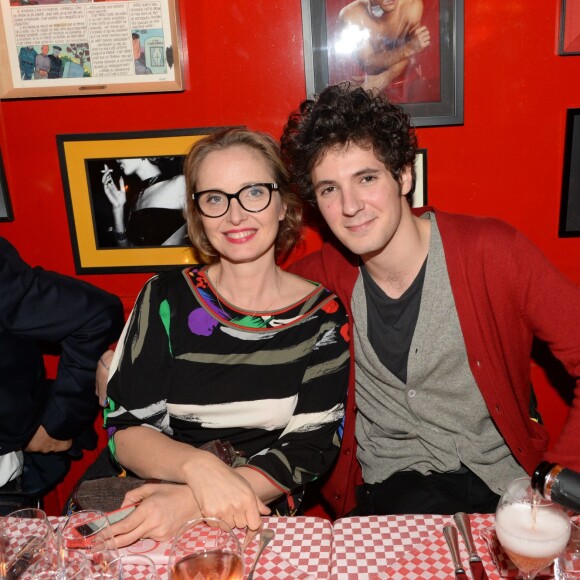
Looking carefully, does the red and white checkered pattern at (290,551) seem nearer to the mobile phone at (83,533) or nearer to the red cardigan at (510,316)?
the mobile phone at (83,533)

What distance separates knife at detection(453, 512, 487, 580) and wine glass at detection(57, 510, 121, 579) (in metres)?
0.67

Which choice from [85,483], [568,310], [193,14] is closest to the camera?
[85,483]

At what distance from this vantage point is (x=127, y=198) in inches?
95.0

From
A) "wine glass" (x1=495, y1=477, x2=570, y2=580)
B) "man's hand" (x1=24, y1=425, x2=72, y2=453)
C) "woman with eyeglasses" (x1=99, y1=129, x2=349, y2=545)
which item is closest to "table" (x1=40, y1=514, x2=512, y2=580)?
"wine glass" (x1=495, y1=477, x2=570, y2=580)

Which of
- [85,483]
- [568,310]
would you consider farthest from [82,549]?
[568,310]

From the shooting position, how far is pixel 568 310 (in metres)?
1.76

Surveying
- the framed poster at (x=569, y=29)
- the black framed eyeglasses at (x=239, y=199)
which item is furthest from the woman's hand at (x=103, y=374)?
the framed poster at (x=569, y=29)

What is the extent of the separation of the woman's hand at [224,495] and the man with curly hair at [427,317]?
65 cm

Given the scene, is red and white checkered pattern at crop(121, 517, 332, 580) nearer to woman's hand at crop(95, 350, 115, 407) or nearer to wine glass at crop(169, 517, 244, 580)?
wine glass at crop(169, 517, 244, 580)

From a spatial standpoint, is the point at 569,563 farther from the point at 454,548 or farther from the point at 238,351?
the point at 238,351

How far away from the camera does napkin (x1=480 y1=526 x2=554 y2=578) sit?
114 cm

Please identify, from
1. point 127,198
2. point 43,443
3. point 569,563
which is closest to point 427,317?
point 569,563

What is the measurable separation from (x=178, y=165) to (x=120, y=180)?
0.25m

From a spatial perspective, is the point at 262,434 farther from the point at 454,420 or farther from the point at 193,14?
the point at 193,14
